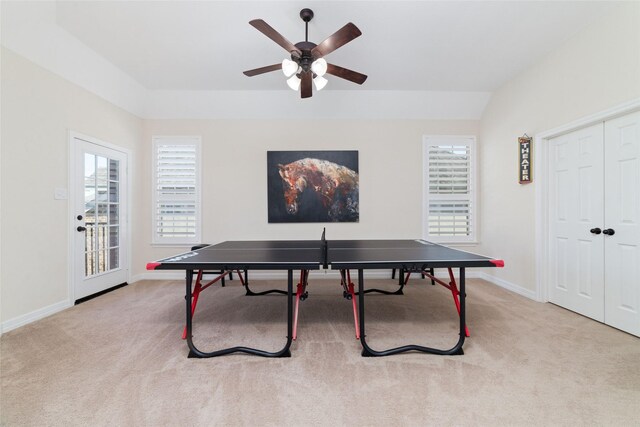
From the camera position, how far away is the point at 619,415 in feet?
4.71

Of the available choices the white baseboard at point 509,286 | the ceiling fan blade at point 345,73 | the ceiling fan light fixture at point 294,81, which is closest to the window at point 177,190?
the ceiling fan light fixture at point 294,81

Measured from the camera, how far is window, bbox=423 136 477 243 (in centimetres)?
440

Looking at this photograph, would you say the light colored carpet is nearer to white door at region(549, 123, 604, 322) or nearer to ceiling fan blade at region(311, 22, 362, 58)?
white door at region(549, 123, 604, 322)

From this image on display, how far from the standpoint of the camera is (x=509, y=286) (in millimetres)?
3666

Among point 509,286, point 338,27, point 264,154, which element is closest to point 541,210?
point 509,286

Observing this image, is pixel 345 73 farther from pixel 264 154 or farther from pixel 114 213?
pixel 114 213

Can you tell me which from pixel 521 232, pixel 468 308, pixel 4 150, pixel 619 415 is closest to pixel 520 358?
pixel 619 415

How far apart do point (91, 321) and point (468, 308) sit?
4094mm

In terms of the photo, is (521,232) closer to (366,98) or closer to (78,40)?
(366,98)

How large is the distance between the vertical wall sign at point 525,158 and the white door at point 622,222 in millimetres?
809

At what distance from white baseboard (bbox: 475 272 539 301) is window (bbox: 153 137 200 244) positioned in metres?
4.83

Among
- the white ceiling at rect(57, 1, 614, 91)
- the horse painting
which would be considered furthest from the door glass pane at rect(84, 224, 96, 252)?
the horse painting

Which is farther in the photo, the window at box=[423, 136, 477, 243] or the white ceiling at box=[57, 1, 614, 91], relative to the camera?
the window at box=[423, 136, 477, 243]

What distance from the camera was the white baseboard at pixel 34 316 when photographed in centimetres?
242
